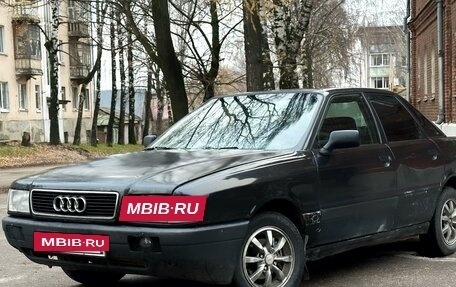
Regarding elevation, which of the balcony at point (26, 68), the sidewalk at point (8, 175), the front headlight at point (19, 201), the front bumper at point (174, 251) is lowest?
the sidewalk at point (8, 175)

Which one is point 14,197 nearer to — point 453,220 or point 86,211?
point 86,211

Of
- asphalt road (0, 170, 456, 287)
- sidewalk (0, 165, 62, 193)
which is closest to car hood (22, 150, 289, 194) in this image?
asphalt road (0, 170, 456, 287)

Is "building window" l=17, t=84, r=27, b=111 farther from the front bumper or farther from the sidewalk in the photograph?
the front bumper

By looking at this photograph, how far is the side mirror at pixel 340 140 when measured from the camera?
5.43 m

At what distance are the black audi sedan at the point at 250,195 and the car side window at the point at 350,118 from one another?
0.04 feet

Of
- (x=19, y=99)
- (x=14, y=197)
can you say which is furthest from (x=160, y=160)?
(x=19, y=99)

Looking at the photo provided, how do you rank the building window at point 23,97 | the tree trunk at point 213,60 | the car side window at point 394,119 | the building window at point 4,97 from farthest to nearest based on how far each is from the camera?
the building window at point 23,97 → the building window at point 4,97 → the tree trunk at point 213,60 → the car side window at point 394,119

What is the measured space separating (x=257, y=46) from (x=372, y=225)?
10587 millimetres

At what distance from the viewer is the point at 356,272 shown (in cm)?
613

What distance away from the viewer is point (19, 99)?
42000 millimetres

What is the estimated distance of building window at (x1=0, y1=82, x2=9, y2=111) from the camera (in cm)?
4001

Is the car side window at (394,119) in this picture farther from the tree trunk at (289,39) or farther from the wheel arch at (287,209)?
the tree trunk at (289,39)

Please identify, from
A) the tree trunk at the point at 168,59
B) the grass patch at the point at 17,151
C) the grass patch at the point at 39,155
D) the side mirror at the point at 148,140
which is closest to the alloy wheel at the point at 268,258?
the side mirror at the point at 148,140

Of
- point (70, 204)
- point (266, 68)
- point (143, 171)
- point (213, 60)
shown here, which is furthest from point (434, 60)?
point (70, 204)
